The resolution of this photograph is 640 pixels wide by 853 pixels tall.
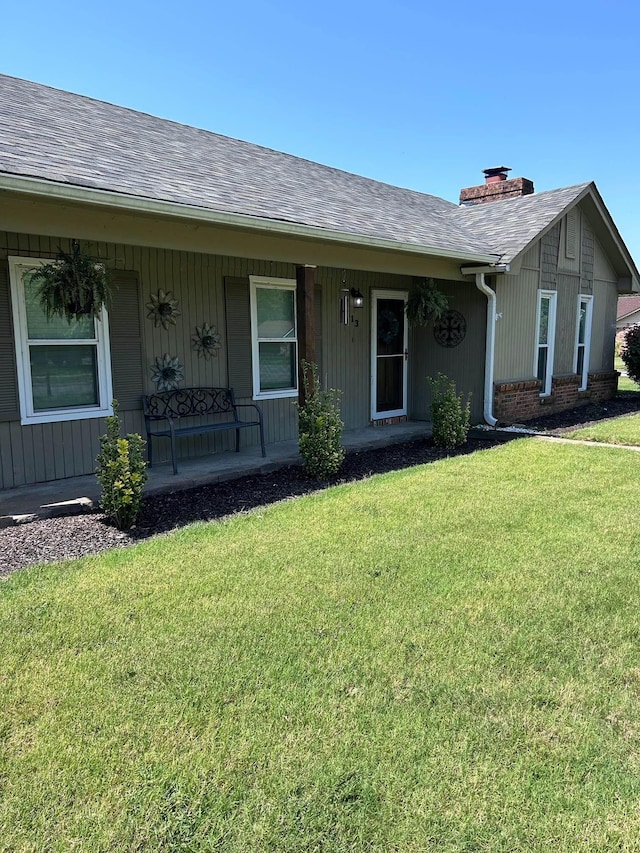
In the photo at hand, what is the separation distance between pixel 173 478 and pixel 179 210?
8.60 feet

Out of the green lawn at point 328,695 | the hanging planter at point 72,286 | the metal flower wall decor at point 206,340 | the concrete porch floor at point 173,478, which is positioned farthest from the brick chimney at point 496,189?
the green lawn at point 328,695

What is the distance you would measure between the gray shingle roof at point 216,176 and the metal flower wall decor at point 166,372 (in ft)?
6.45

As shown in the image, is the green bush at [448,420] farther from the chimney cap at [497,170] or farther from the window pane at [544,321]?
the chimney cap at [497,170]

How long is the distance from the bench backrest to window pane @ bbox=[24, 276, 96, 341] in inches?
37.5

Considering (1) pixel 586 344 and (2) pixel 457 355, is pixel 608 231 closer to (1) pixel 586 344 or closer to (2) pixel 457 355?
(1) pixel 586 344

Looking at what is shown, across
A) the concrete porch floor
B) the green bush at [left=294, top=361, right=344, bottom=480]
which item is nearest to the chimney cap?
the concrete porch floor

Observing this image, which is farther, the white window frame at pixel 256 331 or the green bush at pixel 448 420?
the green bush at pixel 448 420

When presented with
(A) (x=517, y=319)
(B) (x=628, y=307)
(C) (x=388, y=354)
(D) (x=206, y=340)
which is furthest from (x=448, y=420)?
(B) (x=628, y=307)

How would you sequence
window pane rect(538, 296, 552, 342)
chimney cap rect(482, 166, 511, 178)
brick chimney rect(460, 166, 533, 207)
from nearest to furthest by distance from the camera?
1. window pane rect(538, 296, 552, 342)
2. brick chimney rect(460, 166, 533, 207)
3. chimney cap rect(482, 166, 511, 178)

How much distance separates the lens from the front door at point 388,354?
914 cm

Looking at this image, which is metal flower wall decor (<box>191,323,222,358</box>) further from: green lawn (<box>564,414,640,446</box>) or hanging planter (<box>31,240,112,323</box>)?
green lawn (<box>564,414,640,446</box>)

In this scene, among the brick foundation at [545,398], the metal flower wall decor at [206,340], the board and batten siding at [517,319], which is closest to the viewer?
the metal flower wall decor at [206,340]

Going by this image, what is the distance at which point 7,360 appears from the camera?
5445mm

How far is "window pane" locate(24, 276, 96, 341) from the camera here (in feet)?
18.2
